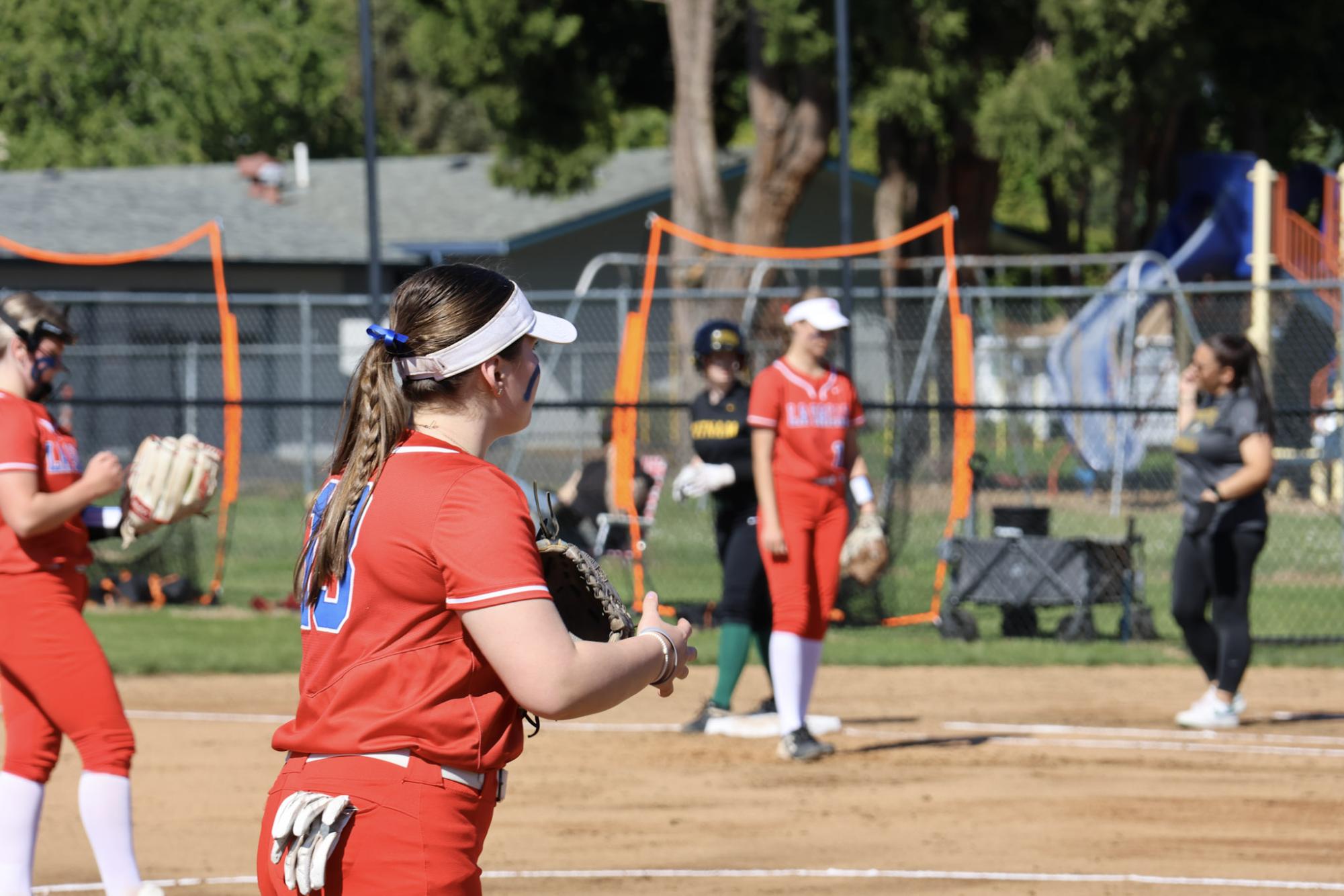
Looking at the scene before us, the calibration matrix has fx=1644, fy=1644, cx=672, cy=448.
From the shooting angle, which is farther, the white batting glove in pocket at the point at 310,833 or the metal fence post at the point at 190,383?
the metal fence post at the point at 190,383

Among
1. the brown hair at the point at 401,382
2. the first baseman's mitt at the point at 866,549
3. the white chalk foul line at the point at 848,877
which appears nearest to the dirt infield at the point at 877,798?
the white chalk foul line at the point at 848,877

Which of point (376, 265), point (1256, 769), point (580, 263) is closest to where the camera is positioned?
point (1256, 769)

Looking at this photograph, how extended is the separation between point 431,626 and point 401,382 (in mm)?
431

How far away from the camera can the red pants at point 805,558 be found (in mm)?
8023

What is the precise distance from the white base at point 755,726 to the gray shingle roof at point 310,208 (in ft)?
69.5

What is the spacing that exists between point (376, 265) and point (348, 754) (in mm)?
10043

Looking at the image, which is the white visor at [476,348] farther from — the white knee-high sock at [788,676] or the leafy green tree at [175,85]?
the leafy green tree at [175,85]

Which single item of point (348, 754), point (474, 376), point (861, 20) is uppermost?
point (861, 20)

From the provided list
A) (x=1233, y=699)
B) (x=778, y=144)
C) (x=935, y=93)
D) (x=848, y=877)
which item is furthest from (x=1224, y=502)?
(x=778, y=144)

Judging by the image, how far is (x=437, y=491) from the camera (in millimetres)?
2684

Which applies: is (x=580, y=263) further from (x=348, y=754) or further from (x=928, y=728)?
(x=348, y=754)

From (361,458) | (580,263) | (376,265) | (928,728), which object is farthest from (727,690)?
(580,263)

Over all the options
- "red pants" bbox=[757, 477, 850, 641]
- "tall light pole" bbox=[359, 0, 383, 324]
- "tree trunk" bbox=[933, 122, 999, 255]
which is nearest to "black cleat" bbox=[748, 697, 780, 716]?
"red pants" bbox=[757, 477, 850, 641]

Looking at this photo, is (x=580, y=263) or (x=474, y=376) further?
(x=580, y=263)
